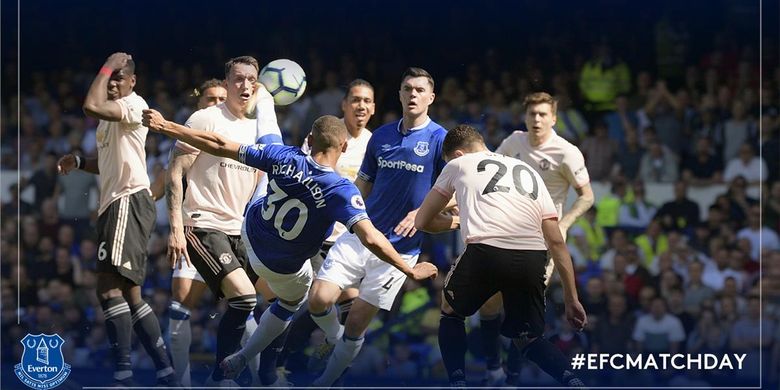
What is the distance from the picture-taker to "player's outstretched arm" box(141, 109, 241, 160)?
8.75 meters

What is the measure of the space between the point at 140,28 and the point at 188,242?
25.7 ft

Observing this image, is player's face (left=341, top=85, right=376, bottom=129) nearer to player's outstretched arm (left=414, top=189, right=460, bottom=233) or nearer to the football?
the football

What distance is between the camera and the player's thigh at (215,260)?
9.96 metres

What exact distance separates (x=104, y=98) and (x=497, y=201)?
3.25 meters

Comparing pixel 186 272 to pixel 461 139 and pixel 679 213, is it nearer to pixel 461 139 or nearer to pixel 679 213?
pixel 461 139

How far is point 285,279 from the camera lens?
32.1ft

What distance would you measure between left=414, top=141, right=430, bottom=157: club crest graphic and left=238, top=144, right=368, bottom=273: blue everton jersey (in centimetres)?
116

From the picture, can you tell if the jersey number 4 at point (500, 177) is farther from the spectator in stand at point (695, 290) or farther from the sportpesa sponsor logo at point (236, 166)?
the spectator in stand at point (695, 290)

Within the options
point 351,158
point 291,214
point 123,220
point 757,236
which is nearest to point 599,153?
point 757,236

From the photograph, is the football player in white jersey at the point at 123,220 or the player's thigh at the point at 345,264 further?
the player's thigh at the point at 345,264

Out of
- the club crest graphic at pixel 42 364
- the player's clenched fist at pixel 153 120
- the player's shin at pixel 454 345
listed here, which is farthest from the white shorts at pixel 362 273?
the club crest graphic at pixel 42 364

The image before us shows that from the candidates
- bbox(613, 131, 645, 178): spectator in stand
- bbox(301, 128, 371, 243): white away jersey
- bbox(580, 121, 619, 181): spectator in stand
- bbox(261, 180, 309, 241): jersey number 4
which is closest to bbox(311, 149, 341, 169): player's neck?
bbox(261, 180, 309, 241): jersey number 4

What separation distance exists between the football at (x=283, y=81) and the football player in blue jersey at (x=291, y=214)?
50.3 inches

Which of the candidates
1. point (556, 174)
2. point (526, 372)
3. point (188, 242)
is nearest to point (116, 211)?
point (188, 242)
